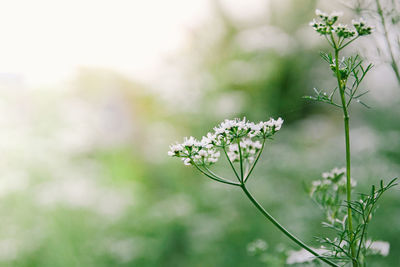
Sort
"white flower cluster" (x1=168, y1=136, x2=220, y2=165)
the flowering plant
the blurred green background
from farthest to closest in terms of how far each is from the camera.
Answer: the blurred green background, "white flower cluster" (x1=168, y1=136, x2=220, y2=165), the flowering plant

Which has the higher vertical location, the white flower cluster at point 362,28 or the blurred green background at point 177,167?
the blurred green background at point 177,167

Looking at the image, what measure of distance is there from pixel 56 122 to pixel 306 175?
3.12 metres

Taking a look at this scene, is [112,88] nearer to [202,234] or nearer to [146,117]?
[146,117]

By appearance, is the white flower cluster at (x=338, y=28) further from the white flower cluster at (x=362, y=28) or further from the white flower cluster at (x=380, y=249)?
the white flower cluster at (x=380, y=249)

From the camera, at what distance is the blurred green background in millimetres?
3084

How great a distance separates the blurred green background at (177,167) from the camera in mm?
3084

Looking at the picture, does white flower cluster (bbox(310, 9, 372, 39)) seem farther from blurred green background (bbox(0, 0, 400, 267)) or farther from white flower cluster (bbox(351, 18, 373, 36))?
blurred green background (bbox(0, 0, 400, 267))

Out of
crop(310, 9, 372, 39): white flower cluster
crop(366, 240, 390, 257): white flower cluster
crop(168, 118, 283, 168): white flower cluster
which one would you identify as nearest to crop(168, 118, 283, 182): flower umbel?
crop(168, 118, 283, 168): white flower cluster

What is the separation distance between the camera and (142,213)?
371 cm

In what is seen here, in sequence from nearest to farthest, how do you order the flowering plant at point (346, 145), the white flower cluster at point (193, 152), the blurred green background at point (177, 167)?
the flowering plant at point (346, 145), the white flower cluster at point (193, 152), the blurred green background at point (177, 167)

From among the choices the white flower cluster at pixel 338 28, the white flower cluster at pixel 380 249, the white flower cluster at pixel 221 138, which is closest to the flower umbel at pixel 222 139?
the white flower cluster at pixel 221 138

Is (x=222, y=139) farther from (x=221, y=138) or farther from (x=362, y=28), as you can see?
(x=362, y=28)

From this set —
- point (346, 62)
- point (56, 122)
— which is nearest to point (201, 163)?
point (346, 62)

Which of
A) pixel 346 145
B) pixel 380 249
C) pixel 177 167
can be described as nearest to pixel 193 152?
pixel 346 145
